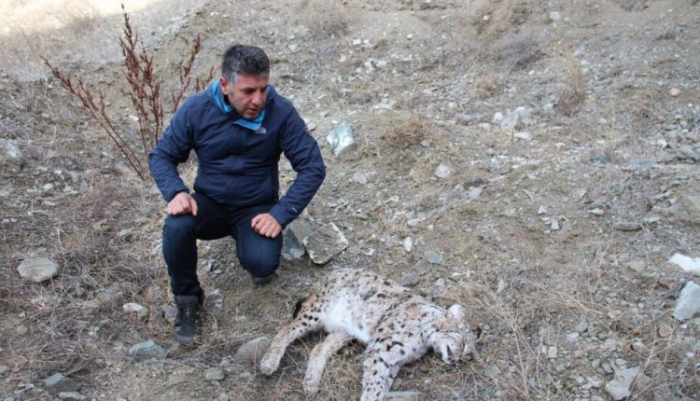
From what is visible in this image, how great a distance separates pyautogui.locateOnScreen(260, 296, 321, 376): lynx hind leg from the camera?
13.4 feet

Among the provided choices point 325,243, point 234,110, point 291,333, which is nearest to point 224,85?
point 234,110

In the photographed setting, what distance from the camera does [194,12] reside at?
9.38 metres

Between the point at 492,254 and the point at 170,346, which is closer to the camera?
the point at 170,346

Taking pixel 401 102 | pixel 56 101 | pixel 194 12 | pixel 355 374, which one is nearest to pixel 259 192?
pixel 355 374

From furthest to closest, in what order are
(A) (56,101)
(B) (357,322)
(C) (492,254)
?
(A) (56,101) → (C) (492,254) → (B) (357,322)

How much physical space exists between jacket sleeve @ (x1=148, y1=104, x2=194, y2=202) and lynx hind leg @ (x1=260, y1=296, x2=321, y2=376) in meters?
1.15

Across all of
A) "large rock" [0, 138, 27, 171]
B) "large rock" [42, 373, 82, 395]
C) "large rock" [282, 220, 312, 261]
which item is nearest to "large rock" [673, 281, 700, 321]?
"large rock" [282, 220, 312, 261]

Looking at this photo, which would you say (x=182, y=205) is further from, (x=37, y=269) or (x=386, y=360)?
(x=386, y=360)

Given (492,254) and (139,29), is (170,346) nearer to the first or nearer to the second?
(492,254)

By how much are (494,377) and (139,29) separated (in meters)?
7.96

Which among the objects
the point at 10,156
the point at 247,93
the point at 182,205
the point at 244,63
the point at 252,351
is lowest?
the point at 252,351

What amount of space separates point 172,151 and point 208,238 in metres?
0.67

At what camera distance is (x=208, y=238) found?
453cm

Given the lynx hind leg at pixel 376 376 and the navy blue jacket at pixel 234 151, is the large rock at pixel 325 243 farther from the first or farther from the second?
the lynx hind leg at pixel 376 376
